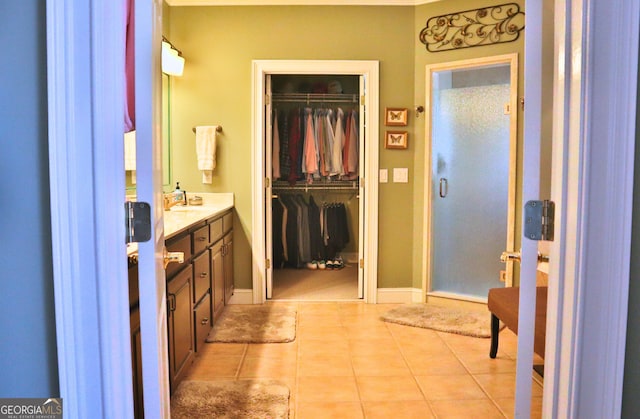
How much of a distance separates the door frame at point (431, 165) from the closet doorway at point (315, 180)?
43 centimetres

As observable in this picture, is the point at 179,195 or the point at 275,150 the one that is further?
the point at 275,150

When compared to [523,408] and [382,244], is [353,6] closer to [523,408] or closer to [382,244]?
[382,244]

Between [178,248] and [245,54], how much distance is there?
88.0 inches

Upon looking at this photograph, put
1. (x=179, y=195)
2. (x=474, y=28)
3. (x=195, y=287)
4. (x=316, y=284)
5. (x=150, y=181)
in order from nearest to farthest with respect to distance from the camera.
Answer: (x=150, y=181), (x=195, y=287), (x=474, y=28), (x=179, y=195), (x=316, y=284)

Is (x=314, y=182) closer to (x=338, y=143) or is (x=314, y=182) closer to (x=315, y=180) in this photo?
(x=315, y=180)

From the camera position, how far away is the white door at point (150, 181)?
3.36ft

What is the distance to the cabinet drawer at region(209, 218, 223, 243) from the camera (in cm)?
313

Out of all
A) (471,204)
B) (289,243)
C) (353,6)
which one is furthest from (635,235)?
(289,243)

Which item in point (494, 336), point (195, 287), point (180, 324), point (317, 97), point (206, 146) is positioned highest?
point (317, 97)

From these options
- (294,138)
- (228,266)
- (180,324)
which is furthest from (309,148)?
(180,324)

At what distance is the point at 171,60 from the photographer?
3.65 metres

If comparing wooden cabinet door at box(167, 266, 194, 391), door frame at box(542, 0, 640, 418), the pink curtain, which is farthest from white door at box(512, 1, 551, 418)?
wooden cabinet door at box(167, 266, 194, 391)

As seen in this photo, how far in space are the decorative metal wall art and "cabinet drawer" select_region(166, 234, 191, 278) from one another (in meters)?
2.66

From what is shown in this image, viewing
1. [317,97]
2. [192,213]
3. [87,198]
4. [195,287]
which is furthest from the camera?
[317,97]
